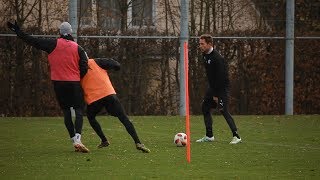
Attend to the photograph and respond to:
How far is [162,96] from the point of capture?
92.1 feet

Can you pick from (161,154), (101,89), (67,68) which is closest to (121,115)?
(101,89)

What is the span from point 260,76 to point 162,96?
310 centimetres

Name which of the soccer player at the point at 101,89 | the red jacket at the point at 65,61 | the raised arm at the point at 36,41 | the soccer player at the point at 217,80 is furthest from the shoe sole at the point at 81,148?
the soccer player at the point at 217,80

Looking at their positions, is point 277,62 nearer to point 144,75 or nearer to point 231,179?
point 144,75

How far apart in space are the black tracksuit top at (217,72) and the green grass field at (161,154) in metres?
1.03

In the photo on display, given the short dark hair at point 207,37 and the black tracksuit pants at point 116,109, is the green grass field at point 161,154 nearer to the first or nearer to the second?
the black tracksuit pants at point 116,109

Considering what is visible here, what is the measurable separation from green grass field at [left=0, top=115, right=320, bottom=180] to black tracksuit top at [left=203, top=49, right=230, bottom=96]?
1027mm

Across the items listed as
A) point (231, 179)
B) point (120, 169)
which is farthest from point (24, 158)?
point (231, 179)

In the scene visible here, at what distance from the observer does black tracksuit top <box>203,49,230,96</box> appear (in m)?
17.6

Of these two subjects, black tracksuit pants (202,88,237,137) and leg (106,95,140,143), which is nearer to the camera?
leg (106,95,140,143)

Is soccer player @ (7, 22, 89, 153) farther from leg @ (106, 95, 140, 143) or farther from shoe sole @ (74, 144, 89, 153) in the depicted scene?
leg @ (106, 95, 140, 143)

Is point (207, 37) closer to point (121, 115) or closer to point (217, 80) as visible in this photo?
point (217, 80)

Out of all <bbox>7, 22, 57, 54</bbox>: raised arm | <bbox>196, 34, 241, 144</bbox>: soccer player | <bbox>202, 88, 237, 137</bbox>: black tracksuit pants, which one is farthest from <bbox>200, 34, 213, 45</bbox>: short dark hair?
<bbox>7, 22, 57, 54</bbox>: raised arm

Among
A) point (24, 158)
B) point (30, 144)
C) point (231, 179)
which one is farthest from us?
point (30, 144)
